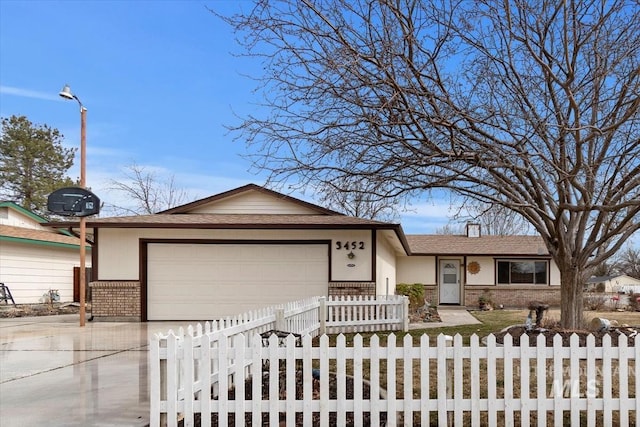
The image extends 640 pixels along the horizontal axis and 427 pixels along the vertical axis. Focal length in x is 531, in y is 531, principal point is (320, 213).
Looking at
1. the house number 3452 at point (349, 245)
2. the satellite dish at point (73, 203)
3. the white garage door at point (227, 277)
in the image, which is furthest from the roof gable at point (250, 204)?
the satellite dish at point (73, 203)

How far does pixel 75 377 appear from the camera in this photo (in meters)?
7.37

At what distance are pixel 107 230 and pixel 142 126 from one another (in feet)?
14.6

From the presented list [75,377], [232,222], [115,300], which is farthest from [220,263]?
[75,377]

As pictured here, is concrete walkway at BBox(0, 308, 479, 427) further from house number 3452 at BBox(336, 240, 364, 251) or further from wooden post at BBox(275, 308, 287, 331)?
house number 3452 at BBox(336, 240, 364, 251)

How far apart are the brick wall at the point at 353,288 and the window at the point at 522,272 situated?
38.1ft

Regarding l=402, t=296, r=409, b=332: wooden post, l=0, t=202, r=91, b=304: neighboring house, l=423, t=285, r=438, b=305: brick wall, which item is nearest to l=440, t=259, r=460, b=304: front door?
l=423, t=285, r=438, b=305: brick wall

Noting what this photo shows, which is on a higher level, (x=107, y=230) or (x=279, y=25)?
(x=279, y=25)

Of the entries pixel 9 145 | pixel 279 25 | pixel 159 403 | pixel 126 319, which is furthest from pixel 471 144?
pixel 9 145

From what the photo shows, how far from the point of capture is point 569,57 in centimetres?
834

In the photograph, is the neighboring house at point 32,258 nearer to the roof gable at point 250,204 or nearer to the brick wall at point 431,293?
the roof gable at point 250,204

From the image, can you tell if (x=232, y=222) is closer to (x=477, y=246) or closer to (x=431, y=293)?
(x=431, y=293)

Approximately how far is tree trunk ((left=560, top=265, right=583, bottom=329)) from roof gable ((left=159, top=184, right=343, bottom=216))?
28.2 ft

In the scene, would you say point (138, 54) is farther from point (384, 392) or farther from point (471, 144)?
point (384, 392)

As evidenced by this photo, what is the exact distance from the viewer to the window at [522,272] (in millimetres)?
24109
